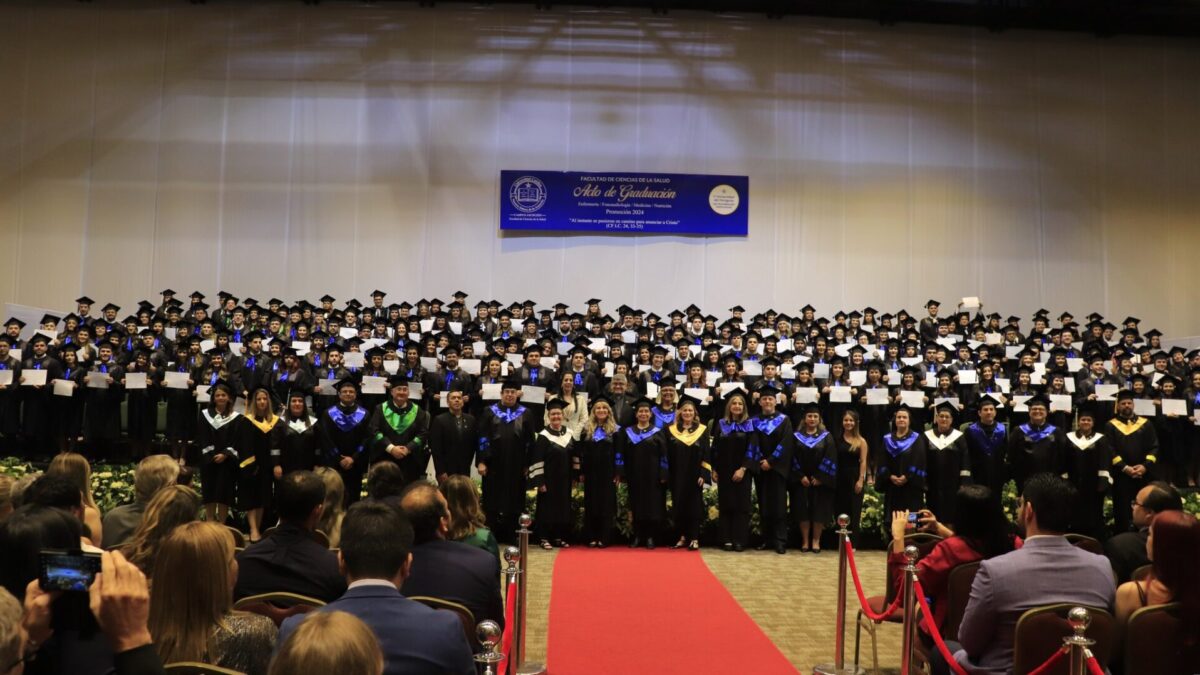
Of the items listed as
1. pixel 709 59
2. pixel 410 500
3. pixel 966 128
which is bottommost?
pixel 410 500

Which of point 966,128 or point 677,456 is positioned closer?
point 677,456

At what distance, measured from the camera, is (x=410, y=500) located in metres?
4.15

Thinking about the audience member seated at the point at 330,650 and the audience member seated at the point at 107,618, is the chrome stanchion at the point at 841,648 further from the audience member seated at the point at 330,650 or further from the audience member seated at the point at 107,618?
the audience member seated at the point at 107,618

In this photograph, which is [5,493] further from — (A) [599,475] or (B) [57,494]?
(A) [599,475]

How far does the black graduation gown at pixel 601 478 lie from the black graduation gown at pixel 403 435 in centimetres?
169

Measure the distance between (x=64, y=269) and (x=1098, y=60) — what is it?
73.1ft

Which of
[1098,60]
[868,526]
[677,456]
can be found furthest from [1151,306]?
[677,456]

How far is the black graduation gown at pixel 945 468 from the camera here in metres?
10.2

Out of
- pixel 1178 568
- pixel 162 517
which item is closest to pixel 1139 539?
pixel 1178 568

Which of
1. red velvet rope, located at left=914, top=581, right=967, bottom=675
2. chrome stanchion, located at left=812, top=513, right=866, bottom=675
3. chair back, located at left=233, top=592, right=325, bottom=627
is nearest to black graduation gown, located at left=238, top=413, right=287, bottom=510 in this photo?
chrome stanchion, located at left=812, top=513, right=866, bottom=675

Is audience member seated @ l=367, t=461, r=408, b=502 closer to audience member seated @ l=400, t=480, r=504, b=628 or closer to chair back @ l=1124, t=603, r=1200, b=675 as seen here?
audience member seated @ l=400, t=480, r=504, b=628

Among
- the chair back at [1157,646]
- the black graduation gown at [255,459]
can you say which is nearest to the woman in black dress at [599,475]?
the black graduation gown at [255,459]

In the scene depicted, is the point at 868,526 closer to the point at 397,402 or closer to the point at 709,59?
the point at 397,402

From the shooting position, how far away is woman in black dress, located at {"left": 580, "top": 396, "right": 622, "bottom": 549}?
1012 centimetres
